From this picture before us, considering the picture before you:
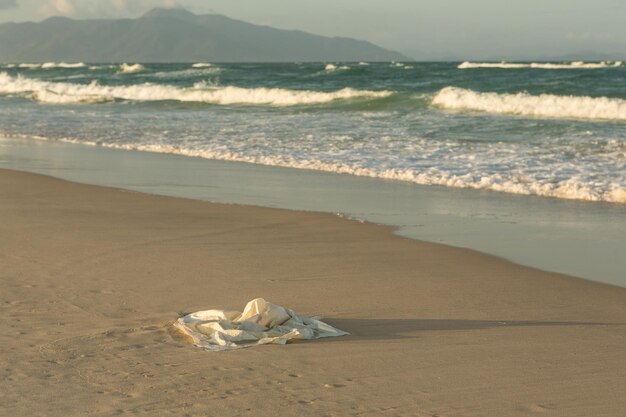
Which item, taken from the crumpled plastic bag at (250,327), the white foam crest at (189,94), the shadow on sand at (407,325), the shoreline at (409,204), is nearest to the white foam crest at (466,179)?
the shoreline at (409,204)

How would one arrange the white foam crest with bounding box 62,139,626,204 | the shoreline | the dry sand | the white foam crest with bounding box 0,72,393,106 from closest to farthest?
the dry sand → the shoreline → the white foam crest with bounding box 62,139,626,204 → the white foam crest with bounding box 0,72,393,106

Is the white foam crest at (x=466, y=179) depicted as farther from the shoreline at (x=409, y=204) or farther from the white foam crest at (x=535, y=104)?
the white foam crest at (x=535, y=104)

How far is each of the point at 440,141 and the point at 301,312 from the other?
10036mm

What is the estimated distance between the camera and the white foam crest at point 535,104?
2231 centimetres

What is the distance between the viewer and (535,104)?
24.6 metres

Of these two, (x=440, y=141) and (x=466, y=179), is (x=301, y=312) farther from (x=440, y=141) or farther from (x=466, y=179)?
(x=440, y=141)

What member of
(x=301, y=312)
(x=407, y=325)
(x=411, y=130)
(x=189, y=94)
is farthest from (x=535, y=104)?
(x=407, y=325)

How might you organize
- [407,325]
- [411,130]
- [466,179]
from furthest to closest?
[411,130] < [466,179] < [407,325]

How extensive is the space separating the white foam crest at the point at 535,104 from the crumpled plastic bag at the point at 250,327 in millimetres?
17726

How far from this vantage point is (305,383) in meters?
3.94

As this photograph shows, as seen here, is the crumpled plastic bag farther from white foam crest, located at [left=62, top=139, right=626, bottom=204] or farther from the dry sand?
white foam crest, located at [left=62, top=139, right=626, bottom=204]

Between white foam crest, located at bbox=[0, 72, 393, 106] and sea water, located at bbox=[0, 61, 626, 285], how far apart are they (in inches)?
5.5

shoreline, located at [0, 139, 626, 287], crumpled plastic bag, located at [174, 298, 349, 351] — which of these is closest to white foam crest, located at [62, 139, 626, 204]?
shoreline, located at [0, 139, 626, 287]

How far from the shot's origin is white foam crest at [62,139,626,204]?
32.1 ft
